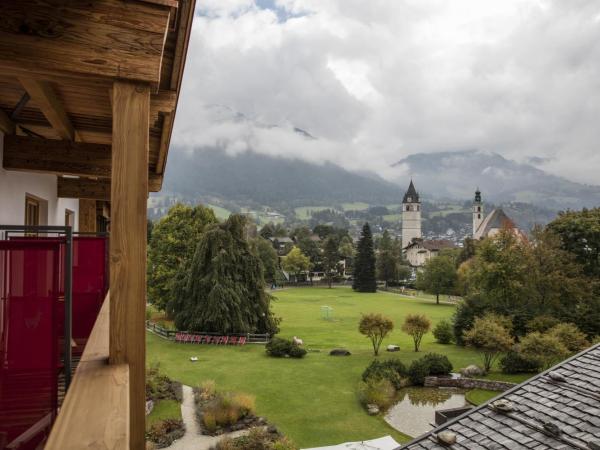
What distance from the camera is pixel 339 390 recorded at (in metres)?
18.8

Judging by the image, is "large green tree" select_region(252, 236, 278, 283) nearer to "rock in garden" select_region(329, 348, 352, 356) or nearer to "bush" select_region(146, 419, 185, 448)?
"rock in garden" select_region(329, 348, 352, 356)

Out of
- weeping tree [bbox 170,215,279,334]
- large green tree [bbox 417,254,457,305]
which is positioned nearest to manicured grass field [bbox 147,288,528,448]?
weeping tree [bbox 170,215,279,334]

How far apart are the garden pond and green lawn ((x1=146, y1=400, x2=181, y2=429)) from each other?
7.07m

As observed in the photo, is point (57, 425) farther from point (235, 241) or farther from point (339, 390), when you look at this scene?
point (235, 241)

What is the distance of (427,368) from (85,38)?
2050cm

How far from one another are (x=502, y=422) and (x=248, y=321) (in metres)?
21.8

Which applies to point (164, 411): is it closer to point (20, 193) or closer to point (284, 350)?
point (284, 350)

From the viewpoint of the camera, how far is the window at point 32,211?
20.6 ft

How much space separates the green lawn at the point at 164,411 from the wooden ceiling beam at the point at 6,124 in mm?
11586

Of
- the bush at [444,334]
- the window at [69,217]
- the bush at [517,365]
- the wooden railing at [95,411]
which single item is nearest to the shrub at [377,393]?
the bush at [517,365]

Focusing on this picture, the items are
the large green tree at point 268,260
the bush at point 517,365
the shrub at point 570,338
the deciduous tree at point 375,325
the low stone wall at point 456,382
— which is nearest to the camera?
the low stone wall at point 456,382

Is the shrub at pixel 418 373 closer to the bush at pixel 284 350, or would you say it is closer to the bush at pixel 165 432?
the bush at pixel 284 350

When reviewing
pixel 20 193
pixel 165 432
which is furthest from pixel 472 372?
Answer: pixel 20 193

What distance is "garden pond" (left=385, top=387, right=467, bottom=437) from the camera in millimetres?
15188
